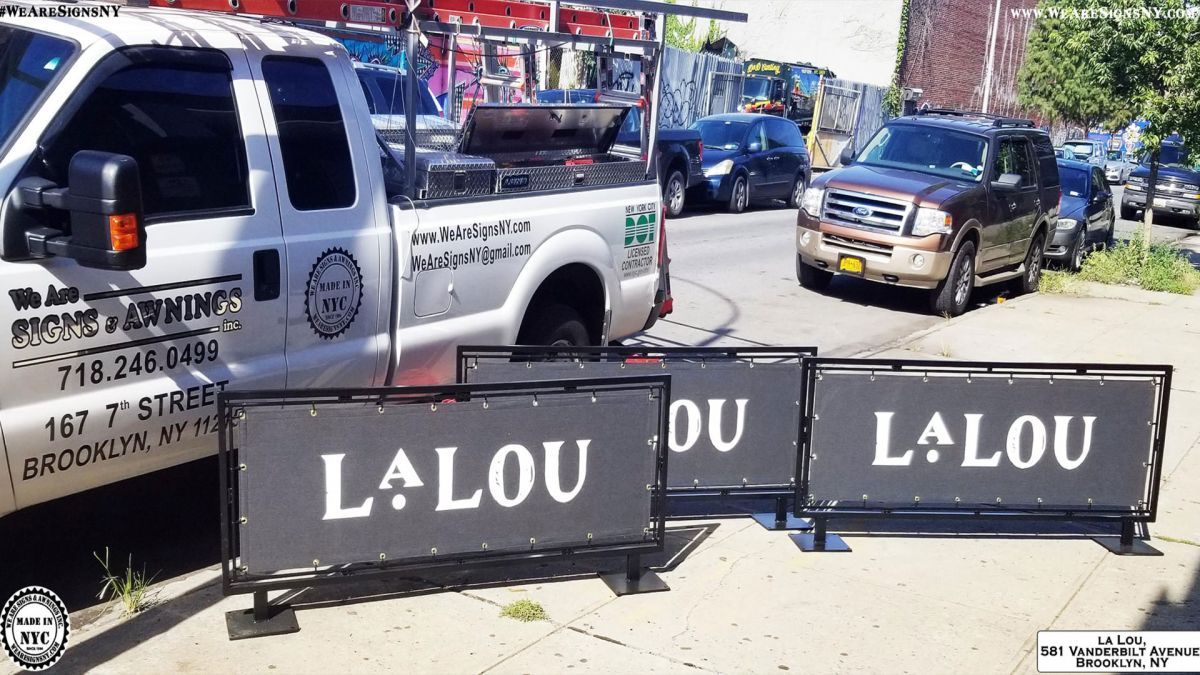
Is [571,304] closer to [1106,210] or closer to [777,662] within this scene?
[777,662]

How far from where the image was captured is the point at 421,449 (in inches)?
184

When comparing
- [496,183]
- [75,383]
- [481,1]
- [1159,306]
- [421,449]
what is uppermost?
[481,1]

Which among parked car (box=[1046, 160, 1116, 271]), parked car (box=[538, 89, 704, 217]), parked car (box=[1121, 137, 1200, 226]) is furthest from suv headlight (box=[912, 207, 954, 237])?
parked car (box=[1121, 137, 1200, 226])

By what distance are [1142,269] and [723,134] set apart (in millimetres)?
7942

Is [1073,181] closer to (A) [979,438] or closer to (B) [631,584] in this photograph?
(A) [979,438]

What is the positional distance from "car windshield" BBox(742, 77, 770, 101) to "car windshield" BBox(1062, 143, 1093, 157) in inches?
Answer: 427

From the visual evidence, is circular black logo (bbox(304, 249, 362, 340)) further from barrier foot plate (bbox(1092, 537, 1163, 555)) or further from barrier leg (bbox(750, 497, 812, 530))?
barrier foot plate (bbox(1092, 537, 1163, 555))

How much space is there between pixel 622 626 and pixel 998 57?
174 ft

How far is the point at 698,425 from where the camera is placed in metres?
5.84

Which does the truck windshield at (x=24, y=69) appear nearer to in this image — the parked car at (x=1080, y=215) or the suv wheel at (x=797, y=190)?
the parked car at (x=1080, y=215)

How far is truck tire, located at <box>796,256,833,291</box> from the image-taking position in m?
14.1

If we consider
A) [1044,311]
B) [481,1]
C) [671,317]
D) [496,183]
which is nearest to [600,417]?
[496,183]

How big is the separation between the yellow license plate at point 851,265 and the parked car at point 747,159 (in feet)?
25.4

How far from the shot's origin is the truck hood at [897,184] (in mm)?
12716
